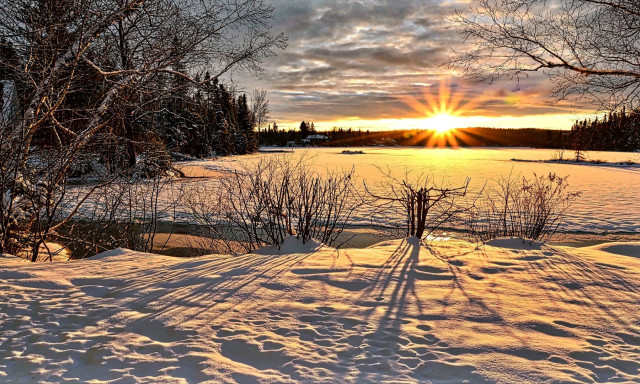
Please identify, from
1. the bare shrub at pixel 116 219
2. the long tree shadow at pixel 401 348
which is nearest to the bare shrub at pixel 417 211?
the long tree shadow at pixel 401 348

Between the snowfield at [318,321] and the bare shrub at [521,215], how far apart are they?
269 cm

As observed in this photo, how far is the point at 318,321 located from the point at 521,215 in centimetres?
1005

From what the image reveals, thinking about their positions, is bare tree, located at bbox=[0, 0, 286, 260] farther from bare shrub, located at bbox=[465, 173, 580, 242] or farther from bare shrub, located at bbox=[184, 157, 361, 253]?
bare shrub, located at bbox=[465, 173, 580, 242]

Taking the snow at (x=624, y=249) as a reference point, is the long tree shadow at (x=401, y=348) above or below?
below

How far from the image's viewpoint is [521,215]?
1141 cm

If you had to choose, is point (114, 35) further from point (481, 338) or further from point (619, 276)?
point (619, 276)

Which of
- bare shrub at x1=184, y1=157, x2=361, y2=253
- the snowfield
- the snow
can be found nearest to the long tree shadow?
the snowfield

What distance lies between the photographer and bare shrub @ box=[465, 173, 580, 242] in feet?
25.9

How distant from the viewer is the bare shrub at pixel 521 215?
311 inches

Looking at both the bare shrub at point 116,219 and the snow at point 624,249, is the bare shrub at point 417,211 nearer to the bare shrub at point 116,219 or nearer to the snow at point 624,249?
the snow at point 624,249

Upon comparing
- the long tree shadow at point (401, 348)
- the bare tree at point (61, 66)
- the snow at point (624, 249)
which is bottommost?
the long tree shadow at point (401, 348)

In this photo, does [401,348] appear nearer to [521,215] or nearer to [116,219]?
[116,219]

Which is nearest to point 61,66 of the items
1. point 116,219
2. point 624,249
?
point 116,219

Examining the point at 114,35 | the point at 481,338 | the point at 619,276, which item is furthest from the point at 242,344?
the point at 114,35
